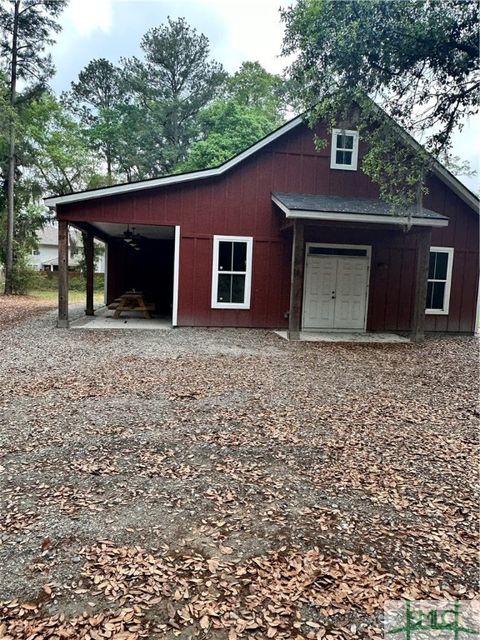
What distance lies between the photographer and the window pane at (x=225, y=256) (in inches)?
434

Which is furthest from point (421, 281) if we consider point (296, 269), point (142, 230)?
point (142, 230)

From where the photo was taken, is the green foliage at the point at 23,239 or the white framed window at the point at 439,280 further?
the green foliage at the point at 23,239

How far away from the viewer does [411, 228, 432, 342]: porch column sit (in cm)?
993

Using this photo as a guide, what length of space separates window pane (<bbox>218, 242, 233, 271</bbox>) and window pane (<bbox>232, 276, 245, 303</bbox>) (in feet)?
1.07

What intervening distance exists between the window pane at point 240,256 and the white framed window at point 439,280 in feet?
16.3

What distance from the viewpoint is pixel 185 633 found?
6.08ft

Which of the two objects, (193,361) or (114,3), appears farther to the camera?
(114,3)

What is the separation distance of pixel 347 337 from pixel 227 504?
8140mm

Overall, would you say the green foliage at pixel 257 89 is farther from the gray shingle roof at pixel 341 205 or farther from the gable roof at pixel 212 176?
the gray shingle roof at pixel 341 205

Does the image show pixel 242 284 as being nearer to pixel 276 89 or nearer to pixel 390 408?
pixel 390 408

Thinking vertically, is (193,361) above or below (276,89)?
below

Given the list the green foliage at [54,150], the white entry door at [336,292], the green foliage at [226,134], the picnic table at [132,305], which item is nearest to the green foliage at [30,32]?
the green foliage at [54,150]

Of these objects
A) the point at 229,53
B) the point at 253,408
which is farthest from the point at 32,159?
the point at 253,408

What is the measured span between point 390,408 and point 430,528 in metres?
2.45
